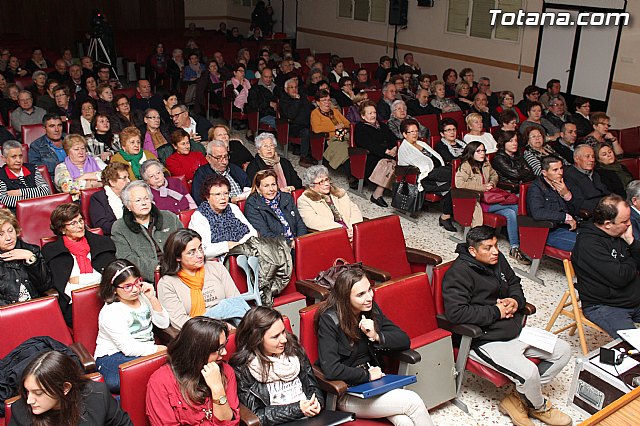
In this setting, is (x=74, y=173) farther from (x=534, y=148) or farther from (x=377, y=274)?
(x=534, y=148)

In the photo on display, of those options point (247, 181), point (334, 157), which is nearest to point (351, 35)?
point (334, 157)

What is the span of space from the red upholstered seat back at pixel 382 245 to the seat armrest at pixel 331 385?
137 cm

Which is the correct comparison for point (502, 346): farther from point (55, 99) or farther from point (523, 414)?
point (55, 99)

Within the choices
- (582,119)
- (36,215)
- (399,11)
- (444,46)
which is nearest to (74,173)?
(36,215)

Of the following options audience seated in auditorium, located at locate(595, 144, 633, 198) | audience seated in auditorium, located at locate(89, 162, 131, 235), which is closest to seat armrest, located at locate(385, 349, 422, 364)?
audience seated in auditorium, located at locate(89, 162, 131, 235)

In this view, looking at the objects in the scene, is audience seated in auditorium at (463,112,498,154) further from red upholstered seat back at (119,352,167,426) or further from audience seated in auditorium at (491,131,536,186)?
red upholstered seat back at (119,352,167,426)

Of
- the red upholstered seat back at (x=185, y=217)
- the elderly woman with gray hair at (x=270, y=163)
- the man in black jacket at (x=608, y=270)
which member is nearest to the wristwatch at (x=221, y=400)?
the red upholstered seat back at (x=185, y=217)

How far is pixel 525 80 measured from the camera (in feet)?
32.4

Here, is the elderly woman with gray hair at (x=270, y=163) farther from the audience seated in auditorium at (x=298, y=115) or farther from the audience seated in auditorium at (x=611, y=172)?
the audience seated in auditorium at (x=611, y=172)

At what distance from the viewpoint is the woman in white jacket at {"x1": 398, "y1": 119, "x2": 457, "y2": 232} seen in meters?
6.06

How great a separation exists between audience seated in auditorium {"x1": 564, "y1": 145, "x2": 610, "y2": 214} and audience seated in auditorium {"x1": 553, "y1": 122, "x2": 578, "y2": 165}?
3.70 feet

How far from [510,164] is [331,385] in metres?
3.69

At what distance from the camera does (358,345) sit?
120 inches

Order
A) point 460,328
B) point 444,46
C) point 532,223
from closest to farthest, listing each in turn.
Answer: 1. point 460,328
2. point 532,223
3. point 444,46
